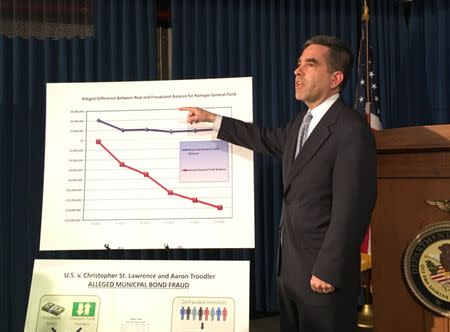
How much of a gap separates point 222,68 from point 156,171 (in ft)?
4.21

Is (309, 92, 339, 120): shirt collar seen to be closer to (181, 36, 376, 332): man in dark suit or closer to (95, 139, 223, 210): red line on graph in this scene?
(181, 36, 376, 332): man in dark suit

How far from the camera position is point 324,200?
151 centimetres

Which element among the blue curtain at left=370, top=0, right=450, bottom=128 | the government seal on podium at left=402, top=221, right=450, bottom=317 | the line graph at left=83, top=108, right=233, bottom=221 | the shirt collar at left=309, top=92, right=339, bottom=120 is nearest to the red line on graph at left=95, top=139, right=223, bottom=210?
the line graph at left=83, top=108, right=233, bottom=221

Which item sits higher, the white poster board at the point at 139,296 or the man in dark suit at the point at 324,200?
the man in dark suit at the point at 324,200

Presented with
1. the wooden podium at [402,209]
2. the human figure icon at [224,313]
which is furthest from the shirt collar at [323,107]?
the human figure icon at [224,313]

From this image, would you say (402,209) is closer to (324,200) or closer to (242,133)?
(324,200)

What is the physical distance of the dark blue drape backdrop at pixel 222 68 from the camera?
2758 millimetres

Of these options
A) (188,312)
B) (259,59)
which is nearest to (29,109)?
(259,59)

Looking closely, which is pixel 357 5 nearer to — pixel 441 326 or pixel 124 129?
pixel 124 129

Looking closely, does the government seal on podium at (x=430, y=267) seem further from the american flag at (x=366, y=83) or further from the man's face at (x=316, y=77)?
the american flag at (x=366, y=83)

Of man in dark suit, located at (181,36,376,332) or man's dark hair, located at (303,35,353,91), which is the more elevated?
man's dark hair, located at (303,35,353,91)

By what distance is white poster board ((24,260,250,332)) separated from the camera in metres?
1.71

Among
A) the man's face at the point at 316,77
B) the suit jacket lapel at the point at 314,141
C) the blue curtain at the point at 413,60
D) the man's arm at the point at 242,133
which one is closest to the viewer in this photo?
the suit jacket lapel at the point at 314,141

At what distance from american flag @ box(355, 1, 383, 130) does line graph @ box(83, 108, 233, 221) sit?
1.32 metres
